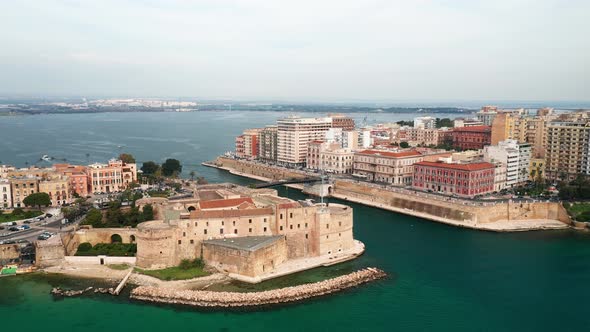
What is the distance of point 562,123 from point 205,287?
134 feet

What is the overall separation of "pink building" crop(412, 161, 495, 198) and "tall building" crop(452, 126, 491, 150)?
70.8 ft

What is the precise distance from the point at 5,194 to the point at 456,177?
103ft

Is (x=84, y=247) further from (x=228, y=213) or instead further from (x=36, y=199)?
(x=36, y=199)

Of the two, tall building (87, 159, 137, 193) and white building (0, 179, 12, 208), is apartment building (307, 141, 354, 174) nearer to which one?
tall building (87, 159, 137, 193)

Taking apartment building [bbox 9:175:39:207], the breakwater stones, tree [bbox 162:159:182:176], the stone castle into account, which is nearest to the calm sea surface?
the breakwater stones

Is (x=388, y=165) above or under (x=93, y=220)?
above

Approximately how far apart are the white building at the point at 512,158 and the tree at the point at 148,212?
1096 inches

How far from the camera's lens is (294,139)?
59.9m

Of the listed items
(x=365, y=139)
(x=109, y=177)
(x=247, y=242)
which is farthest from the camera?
(x=365, y=139)

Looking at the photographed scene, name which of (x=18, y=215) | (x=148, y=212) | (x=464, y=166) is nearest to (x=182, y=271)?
(x=148, y=212)

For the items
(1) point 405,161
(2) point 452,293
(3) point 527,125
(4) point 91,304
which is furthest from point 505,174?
(4) point 91,304

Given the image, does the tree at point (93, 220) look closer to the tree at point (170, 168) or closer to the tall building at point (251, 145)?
the tree at point (170, 168)

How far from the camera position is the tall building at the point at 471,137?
61.7 meters

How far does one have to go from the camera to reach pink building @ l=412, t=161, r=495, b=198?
128 feet
